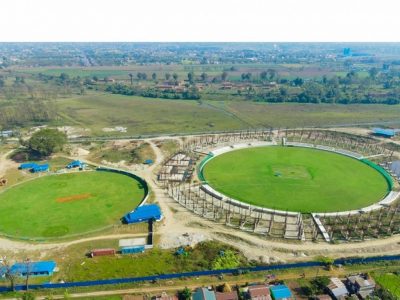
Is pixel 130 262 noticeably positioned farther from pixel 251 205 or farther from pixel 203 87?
pixel 203 87

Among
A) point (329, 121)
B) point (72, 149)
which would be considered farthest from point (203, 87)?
point (72, 149)

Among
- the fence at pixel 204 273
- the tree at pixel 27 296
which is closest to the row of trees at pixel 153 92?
the fence at pixel 204 273

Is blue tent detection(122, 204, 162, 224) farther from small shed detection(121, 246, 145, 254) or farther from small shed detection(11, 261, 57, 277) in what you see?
small shed detection(11, 261, 57, 277)

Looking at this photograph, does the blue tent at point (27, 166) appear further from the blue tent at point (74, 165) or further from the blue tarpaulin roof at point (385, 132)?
the blue tarpaulin roof at point (385, 132)

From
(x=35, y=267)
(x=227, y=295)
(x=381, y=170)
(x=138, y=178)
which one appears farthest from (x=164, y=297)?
(x=381, y=170)

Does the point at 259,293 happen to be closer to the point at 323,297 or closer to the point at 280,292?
the point at 280,292

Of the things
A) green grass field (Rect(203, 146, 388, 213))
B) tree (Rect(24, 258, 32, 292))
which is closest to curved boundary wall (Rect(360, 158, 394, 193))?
green grass field (Rect(203, 146, 388, 213))
